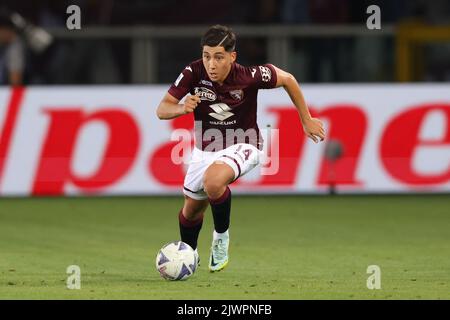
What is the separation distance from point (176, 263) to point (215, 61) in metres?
1.62

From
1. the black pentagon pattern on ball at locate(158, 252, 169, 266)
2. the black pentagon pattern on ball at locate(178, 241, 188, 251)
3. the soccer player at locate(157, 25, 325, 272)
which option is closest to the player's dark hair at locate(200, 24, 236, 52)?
the soccer player at locate(157, 25, 325, 272)

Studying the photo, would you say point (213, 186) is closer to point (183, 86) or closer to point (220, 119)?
point (220, 119)

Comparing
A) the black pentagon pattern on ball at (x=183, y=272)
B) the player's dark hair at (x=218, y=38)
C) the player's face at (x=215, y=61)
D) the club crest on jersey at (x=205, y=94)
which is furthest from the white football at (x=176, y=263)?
the player's dark hair at (x=218, y=38)

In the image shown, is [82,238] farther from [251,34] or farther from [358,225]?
[251,34]

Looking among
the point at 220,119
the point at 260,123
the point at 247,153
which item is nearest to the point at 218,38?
the point at 220,119

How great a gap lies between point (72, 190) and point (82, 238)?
469 cm

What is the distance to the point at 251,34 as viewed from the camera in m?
20.3

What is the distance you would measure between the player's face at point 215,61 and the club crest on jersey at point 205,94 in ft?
0.42

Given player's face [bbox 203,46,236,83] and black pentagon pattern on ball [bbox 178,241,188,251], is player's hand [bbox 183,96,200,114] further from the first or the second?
black pentagon pattern on ball [bbox 178,241,188,251]

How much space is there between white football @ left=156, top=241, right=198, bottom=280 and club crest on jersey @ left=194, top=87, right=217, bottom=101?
1.22m

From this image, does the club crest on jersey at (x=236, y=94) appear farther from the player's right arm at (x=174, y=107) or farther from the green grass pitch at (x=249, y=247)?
the green grass pitch at (x=249, y=247)

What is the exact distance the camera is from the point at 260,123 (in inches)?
735
